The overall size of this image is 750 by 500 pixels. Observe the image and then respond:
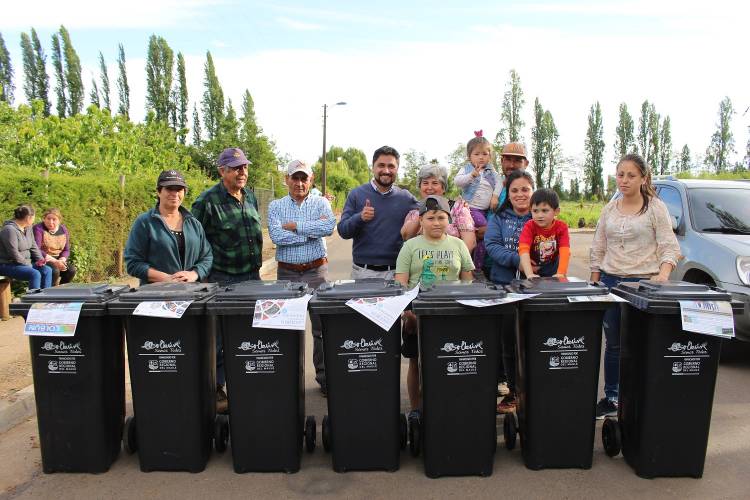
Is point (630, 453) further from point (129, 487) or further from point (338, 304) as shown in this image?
point (129, 487)

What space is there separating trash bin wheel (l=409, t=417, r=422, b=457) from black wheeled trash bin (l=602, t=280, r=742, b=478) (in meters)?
1.36

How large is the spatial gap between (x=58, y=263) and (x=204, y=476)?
648cm

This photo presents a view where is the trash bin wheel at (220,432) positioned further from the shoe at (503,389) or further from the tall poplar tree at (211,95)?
the tall poplar tree at (211,95)

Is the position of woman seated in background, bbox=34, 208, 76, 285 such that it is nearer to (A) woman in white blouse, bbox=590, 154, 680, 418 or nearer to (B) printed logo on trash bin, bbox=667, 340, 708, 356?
(A) woman in white blouse, bbox=590, 154, 680, 418

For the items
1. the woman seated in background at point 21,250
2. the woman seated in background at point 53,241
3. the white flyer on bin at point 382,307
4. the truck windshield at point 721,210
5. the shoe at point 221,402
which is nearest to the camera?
the white flyer on bin at point 382,307

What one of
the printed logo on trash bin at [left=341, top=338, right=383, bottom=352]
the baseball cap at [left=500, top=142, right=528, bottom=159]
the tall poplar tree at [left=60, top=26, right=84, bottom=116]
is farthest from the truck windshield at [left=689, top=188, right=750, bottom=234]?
the tall poplar tree at [left=60, top=26, right=84, bottom=116]

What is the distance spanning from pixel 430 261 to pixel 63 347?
99.2 inches

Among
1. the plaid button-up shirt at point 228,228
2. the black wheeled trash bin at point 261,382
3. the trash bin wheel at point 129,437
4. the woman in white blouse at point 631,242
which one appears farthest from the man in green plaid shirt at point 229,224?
the woman in white blouse at point 631,242

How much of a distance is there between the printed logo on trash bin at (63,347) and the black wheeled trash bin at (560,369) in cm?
280

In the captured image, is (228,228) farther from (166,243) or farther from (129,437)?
(129,437)

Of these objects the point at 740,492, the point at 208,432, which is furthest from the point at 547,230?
the point at 208,432

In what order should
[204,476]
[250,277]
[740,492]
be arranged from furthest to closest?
1. [250,277]
2. [204,476]
3. [740,492]

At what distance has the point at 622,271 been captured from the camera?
4.51 metres

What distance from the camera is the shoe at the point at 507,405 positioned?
465cm
